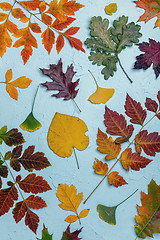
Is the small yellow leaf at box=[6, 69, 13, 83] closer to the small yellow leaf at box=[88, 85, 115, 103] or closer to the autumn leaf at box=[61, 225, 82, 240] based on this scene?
the small yellow leaf at box=[88, 85, 115, 103]

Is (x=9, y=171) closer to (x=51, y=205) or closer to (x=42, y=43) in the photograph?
(x=51, y=205)

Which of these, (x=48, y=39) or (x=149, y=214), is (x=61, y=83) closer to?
(x=48, y=39)

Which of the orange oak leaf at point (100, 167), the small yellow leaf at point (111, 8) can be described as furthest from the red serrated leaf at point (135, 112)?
the small yellow leaf at point (111, 8)

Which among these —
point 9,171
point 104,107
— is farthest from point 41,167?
point 104,107

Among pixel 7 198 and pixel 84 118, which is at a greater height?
pixel 84 118

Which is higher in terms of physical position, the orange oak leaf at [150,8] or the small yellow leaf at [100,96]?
the orange oak leaf at [150,8]

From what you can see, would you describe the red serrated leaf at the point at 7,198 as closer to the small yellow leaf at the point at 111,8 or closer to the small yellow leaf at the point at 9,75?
the small yellow leaf at the point at 9,75

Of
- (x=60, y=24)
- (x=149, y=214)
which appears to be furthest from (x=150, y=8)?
(x=149, y=214)
